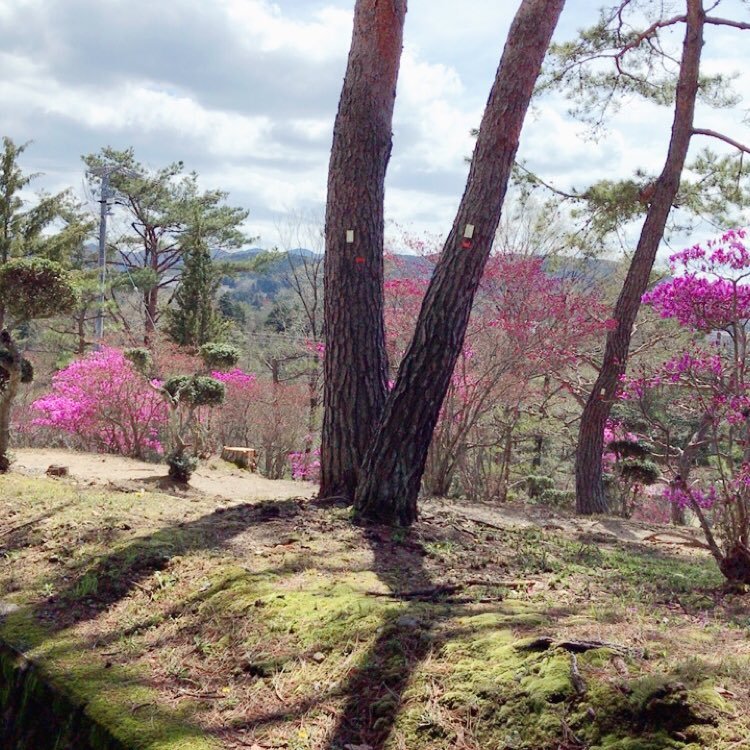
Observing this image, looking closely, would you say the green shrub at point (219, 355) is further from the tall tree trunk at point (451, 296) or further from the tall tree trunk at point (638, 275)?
the tall tree trunk at point (451, 296)

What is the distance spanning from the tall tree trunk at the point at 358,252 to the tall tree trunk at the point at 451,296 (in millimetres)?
327

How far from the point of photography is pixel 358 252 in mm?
4012

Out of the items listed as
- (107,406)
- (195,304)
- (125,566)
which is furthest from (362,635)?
(195,304)

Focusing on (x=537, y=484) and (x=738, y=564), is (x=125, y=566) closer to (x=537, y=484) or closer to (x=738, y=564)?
(x=738, y=564)

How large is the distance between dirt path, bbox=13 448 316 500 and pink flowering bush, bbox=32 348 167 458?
1.08 m

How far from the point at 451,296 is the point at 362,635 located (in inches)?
76.6

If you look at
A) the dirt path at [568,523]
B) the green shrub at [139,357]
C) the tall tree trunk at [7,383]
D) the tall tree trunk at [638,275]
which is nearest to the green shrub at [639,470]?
the tall tree trunk at [638,275]

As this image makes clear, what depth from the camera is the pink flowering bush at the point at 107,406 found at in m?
10.6

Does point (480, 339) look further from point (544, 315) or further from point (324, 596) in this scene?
point (324, 596)

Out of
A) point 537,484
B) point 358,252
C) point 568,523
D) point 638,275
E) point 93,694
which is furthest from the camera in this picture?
point 537,484

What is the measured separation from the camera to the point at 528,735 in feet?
5.19

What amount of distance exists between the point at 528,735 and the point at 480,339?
22.5 ft

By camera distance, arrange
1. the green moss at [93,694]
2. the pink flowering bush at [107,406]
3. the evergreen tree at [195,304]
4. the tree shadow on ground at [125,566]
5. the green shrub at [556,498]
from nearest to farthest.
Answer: the green moss at [93,694], the tree shadow on ground at [125,566], the pink flowering bush at [107,406], the green shrub at [556,498], the evergreen tree at [195,304]

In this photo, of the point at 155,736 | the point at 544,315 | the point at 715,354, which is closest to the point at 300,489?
the point at 544,315
